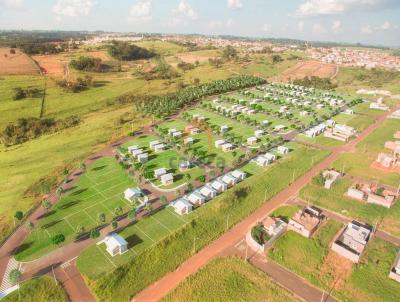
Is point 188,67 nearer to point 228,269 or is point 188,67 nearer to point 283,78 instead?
point 283,78

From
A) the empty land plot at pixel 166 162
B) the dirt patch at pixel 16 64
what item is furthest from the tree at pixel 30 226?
the dirt patch at pixel 16 64

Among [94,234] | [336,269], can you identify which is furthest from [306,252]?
[94,234]

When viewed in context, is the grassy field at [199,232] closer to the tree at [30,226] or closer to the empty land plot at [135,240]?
the empty land plot at [135,240]

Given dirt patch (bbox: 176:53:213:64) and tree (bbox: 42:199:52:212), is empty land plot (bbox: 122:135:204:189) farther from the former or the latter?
dirt patch (bbox: 176:53:213:64)

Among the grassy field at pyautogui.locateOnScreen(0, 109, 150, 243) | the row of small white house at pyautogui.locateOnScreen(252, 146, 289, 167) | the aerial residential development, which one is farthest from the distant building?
the grassy field at pyautogui.locateOnScreen(0, 109, 150, 243)

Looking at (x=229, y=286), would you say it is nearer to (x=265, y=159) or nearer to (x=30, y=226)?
(x=30, y=226)

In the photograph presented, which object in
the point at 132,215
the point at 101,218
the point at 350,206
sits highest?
the point at 350,206

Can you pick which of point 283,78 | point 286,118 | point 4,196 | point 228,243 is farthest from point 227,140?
point 283,78
